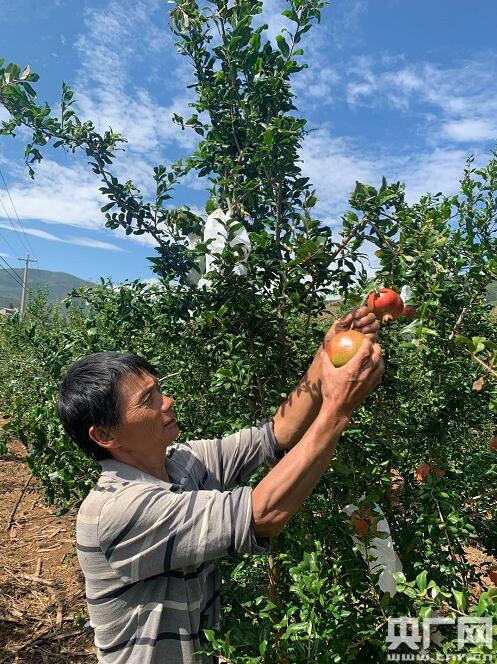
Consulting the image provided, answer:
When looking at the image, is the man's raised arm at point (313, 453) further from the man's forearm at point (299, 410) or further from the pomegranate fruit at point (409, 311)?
the pomegranate fruit at point (409, 311)

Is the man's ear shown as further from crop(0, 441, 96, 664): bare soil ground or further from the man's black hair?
crop(0, 441, 96, 664): bare soil ground

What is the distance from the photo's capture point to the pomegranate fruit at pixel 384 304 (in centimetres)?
155

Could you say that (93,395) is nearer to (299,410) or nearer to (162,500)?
(162,500)

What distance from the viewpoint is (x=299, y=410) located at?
1.58 metres

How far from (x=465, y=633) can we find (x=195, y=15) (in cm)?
213

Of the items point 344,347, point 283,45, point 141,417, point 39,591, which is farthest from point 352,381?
point 39,591

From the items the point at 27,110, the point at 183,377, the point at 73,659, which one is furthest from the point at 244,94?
the point at 73,659

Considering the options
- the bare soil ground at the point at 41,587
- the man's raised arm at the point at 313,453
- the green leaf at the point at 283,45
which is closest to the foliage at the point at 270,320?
the green leaf at the point at 283,45

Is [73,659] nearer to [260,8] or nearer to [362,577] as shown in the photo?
[362,577]

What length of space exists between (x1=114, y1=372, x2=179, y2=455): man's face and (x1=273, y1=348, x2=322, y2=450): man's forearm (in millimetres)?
393

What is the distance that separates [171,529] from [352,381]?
53cm

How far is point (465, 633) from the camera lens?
1243mm

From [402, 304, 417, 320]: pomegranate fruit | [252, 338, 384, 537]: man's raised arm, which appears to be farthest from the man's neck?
[402, 304, 417, 320]: pomegranate fruit

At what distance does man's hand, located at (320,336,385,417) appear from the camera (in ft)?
3.77
